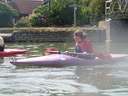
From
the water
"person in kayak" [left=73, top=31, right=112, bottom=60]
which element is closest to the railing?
the water

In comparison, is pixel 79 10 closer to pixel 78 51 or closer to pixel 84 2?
pixel 84 2

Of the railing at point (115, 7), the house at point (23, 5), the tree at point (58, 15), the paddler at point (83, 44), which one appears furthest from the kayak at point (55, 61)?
the house at point (23, 5)

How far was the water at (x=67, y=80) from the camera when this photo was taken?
12.8 meters

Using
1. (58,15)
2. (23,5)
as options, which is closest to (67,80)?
(58,15)

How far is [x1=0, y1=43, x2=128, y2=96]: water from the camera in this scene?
42.0 ft

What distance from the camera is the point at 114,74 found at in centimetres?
1698

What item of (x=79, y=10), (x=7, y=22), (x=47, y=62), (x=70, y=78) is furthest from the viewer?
(x=7, y=22)

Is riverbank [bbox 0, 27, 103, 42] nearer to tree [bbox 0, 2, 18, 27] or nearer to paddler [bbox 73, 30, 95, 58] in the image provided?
tree [bbox 0, 2, 18, 27]

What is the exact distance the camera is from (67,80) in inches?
605

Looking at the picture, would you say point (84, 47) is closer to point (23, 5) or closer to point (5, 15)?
point (5, 15)

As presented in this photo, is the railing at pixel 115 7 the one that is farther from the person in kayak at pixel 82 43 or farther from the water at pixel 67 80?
the person in kayak at pixel 82 43

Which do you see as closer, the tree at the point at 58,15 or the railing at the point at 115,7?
the railing at the point at 115,7

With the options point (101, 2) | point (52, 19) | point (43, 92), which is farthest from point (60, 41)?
point (43, 92)

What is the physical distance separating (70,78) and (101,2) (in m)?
38.7
